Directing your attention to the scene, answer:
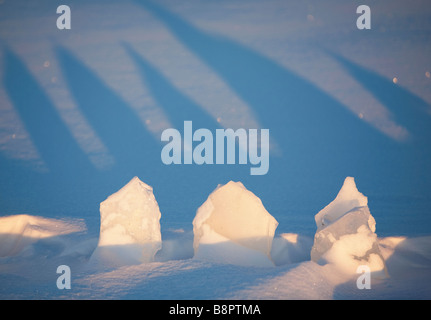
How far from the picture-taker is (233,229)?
2910 millimetres

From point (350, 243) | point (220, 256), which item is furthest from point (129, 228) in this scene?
point (350, 243)

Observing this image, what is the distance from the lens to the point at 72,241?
11.0ft

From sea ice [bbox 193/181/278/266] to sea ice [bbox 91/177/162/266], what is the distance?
0.32m

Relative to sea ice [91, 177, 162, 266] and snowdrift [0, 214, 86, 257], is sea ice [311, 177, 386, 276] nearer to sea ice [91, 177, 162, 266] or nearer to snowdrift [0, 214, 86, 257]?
sea ice [91, 177, 162, 266]

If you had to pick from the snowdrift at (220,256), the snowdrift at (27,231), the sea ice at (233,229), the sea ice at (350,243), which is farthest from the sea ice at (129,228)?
the sea ice at (350,243)

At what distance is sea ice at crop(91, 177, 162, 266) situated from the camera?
2887mm

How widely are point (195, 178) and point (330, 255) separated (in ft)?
9.02

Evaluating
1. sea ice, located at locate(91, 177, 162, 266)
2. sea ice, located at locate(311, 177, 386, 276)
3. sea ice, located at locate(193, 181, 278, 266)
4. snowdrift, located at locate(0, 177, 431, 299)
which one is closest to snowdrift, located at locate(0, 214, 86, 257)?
snowdrift, located at locate(0, 177, 431, 299)

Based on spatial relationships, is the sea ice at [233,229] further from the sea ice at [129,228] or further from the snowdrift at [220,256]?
the sea ice at [129,228]

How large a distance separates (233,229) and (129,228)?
704 mm

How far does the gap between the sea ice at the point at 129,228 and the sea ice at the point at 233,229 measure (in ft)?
1.03

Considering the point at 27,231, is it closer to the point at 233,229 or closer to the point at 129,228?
the point at 129,228
